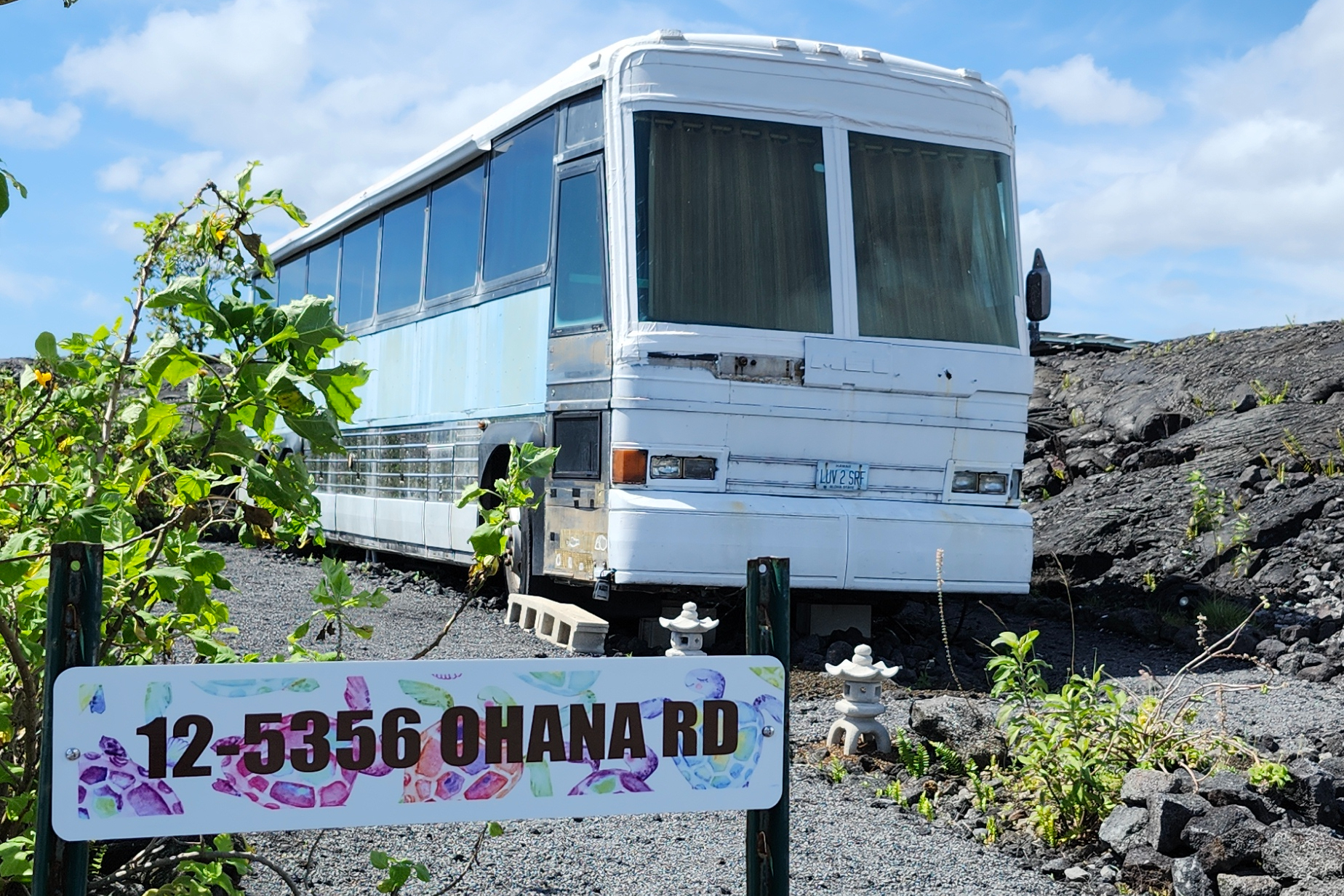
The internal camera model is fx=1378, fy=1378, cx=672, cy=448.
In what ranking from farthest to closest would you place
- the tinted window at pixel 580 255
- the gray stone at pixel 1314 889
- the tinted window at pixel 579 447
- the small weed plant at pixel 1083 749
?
the tinted window at pixel 580 255 < the tinted window at pixel 579 447 < the small weed plant at pixel 1083 749 < the gray stone at pixel 1314 889

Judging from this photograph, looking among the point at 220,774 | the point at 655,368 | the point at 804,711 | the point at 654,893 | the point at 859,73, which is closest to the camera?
the point at 220,774

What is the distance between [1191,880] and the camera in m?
4.03

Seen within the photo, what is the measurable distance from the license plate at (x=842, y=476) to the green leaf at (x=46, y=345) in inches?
212

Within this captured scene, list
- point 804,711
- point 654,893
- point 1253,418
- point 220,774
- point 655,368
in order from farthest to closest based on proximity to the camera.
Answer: point 1253,418
point 655,368
point 804,711
point 654,893
point 220,774

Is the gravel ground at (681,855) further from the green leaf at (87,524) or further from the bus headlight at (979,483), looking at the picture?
the bus headlight at (979,483)

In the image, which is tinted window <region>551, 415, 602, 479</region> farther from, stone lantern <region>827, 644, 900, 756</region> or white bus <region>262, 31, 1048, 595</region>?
stone lantern <region>827, 644, 900, 756</region>

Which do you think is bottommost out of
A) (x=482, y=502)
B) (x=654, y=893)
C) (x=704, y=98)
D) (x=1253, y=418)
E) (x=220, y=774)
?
(x=654, y=893)

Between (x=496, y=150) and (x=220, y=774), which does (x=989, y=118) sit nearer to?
(x=496, y=150)

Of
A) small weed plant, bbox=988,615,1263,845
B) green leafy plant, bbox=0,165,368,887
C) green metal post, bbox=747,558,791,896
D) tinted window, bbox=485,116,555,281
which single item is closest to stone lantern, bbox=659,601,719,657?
small weed plant, bbox=988,615,1263,845

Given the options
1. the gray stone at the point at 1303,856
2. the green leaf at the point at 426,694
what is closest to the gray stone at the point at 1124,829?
the gray stone at the point at 1303,856

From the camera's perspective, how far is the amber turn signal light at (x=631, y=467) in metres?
7.57

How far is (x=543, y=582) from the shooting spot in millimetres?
9125

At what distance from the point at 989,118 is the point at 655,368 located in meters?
2.79

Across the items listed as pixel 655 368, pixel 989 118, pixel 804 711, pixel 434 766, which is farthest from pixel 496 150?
pixel 434 766
